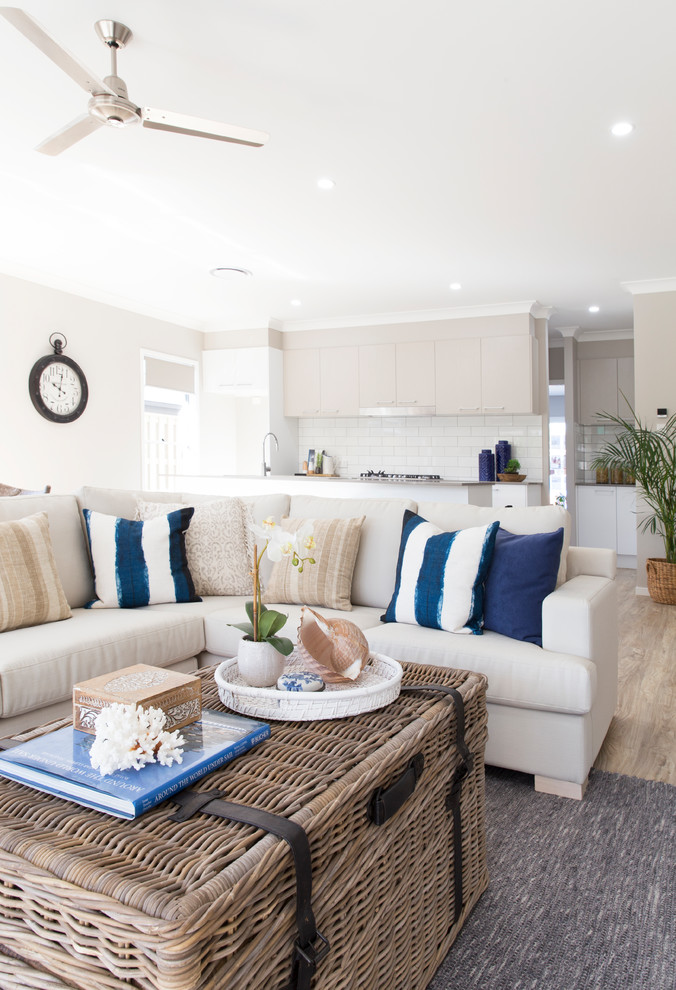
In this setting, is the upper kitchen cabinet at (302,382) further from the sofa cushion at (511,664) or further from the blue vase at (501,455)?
the sofa cushion at (511,664)

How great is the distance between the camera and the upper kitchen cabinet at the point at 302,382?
7551 millimetres

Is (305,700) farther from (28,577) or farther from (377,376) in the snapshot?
(377,376)

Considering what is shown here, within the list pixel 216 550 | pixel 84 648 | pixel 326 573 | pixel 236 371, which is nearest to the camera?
pixel 84 648

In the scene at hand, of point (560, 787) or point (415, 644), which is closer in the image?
point (560, 787)

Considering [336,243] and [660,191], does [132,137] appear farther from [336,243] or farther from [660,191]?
[660,191]

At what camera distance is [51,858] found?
932 millimetres

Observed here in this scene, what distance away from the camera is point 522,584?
8.17 ft

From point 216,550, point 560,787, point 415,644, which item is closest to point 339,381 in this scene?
point 216,550

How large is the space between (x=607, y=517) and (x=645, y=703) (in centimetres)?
513

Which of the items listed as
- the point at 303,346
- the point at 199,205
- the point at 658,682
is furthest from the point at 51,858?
the point at 303,346

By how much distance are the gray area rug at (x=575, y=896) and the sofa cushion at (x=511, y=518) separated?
80 centimetres

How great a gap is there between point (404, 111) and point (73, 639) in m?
2.60

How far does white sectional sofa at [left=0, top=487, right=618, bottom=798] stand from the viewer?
226 cm

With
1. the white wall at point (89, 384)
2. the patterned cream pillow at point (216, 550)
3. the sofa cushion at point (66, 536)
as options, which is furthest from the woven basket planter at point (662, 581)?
the white wall at point (89, 384)
